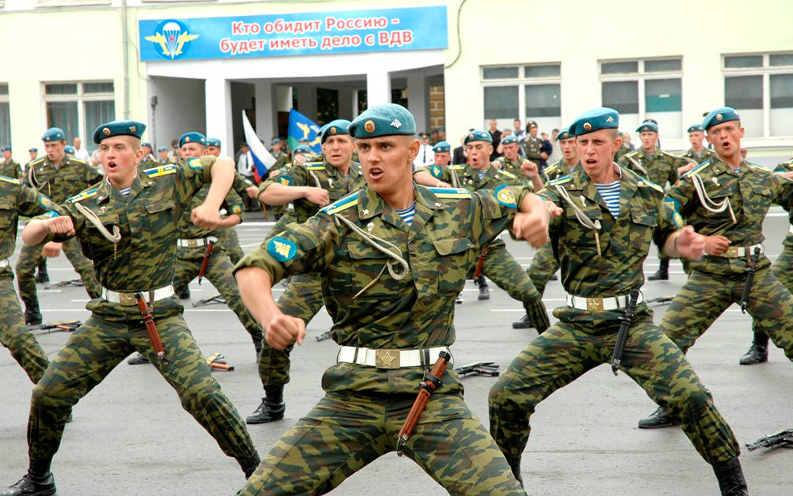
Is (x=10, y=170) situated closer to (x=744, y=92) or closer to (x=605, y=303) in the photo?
(x=605, y=303)

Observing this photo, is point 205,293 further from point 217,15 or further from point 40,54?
point 40,54

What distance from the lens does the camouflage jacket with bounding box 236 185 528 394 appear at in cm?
438

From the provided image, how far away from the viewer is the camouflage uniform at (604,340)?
5570mm

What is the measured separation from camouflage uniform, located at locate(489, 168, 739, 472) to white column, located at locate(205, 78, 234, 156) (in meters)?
26.0

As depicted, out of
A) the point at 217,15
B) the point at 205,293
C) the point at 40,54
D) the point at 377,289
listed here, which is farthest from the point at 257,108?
the point at 377,289

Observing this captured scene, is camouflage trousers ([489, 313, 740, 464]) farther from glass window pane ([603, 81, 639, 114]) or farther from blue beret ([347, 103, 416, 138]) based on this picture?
glass window pane ([603, 81, 639, 114])

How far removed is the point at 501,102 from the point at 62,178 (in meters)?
17.4

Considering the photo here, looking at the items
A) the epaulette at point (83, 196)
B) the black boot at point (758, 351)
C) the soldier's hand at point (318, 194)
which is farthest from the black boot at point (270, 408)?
the black boot at point (758, 351)

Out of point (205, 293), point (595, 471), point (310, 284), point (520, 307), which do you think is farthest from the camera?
point (205, 293)

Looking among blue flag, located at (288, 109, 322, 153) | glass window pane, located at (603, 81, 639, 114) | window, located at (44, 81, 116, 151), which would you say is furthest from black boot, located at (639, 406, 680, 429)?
window, located at (44, 81, 116, 151)

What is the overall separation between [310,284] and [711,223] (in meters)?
3.11

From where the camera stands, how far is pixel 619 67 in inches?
1133

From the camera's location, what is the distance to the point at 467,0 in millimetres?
29031

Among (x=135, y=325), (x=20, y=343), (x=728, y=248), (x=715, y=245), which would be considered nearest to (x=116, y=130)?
(x=135, y=325)
